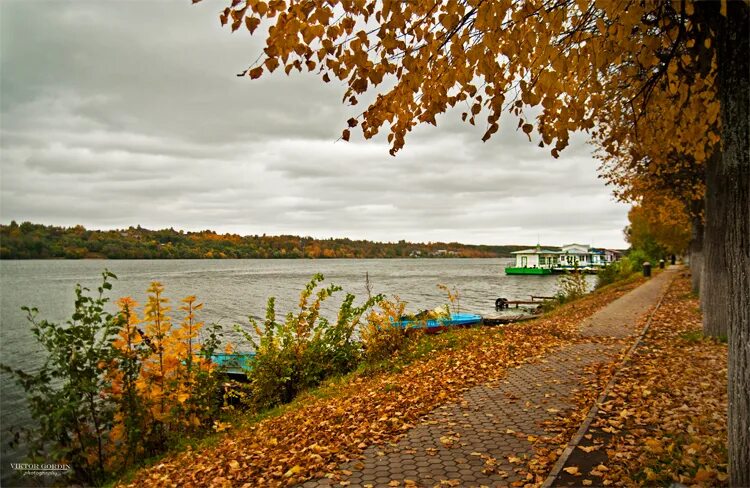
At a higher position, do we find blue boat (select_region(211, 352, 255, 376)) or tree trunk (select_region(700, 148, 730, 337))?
tree trunk (select_region(700, 148, 730, 337))

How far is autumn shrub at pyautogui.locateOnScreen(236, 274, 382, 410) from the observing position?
34.6 feet

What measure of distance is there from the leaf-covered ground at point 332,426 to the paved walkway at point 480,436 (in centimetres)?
28

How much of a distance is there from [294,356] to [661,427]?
7064 mm

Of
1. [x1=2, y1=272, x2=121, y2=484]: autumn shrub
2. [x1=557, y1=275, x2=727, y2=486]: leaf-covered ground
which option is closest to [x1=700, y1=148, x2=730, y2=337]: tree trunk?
[x1=557, y1=275, x2=727, y2=486]: leaf-covered ground

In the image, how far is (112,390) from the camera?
7.58 metres

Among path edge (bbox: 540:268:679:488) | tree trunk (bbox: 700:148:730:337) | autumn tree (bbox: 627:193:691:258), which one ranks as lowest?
path edge (bbox: 540:268:679:488)

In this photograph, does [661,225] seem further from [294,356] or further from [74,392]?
[74,392]

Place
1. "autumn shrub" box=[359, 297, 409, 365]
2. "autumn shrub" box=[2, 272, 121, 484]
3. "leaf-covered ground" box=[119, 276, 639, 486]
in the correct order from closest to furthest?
"leaf-covered ground" box=[119, 276, 639, 486] → "autumn shrub" box=[2, 272, 121, 484] → "autumn shrub" box=[359, 297, 409, 365]

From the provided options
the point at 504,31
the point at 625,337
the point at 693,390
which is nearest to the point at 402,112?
the point at 504,31

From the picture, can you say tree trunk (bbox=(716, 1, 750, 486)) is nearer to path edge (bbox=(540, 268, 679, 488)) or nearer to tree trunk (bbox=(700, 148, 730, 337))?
path edge (bbox=(540, 268, 679, 488))

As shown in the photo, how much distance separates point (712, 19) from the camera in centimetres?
405

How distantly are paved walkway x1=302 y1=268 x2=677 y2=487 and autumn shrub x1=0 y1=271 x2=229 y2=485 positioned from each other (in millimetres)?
3652

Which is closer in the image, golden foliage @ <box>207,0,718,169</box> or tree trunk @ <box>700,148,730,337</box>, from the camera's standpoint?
golden foliage @ <box>207,0,718,169</box>

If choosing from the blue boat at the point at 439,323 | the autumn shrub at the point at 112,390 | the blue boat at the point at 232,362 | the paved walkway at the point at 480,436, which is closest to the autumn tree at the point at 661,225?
the blue boat at the point at 439,323
